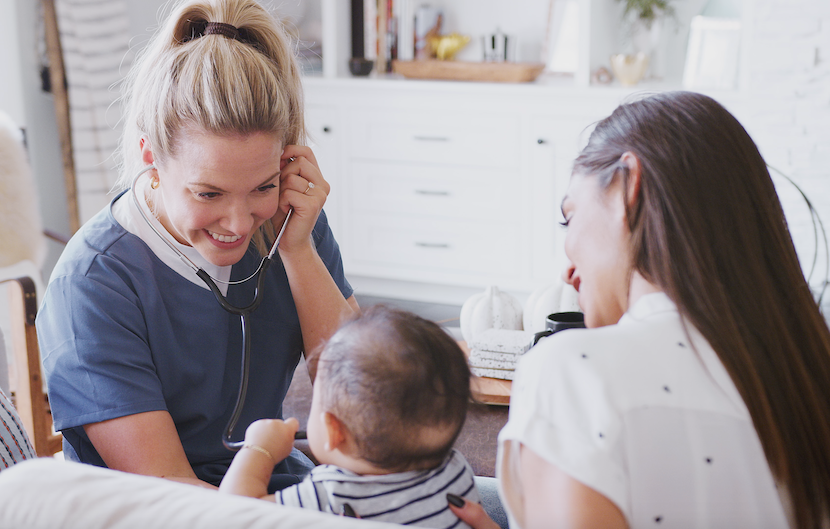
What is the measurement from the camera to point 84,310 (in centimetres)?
109

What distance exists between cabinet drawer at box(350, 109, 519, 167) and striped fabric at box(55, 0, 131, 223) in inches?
42.3

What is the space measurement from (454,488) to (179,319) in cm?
52

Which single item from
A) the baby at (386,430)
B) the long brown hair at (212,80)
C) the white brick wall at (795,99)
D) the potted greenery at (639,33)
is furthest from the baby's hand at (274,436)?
the potted greenery at (639,33)

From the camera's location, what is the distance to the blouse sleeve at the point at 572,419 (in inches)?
26.4

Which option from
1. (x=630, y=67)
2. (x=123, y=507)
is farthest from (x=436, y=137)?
(x=123, y=507)

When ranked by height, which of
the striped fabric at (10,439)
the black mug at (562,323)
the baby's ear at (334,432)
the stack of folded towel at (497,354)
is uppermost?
the baby's ear at (334,432)

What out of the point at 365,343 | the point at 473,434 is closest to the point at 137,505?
the point at 365,343

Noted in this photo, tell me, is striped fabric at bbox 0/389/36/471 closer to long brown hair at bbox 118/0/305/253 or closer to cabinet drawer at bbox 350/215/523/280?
long brown hair at bbox 118/0/305/253

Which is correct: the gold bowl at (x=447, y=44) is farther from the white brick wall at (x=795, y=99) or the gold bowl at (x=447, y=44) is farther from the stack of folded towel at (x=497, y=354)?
the stack of folded towel at (x=497, y=354)

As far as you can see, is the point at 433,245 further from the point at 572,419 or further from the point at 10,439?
the point at 572,419

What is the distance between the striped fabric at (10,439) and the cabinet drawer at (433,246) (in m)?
2.64

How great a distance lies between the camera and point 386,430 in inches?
35.2

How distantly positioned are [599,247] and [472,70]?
9.31ft

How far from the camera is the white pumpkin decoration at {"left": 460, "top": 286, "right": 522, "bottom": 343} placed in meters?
1.58
